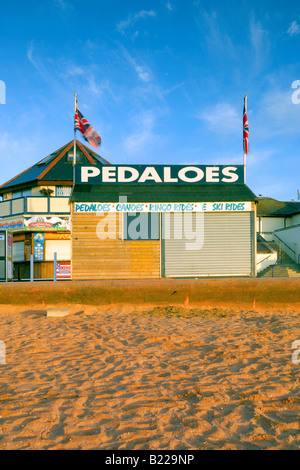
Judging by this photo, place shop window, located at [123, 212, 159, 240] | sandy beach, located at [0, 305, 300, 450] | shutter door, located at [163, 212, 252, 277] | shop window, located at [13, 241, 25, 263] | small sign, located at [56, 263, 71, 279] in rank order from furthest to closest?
shop window, located at [13, 241, 25, 263], small sign, located at [56, 263, 71, 279], shutter door, located at [163, 212, 252, 277], shop window, located at [123, 212, 159, 240], sandy beach, located at [0, 305, 300, 450]

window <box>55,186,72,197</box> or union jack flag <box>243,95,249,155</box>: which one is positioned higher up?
union jack flag <box>243,95,249,155</box>

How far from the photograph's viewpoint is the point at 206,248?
48.1 ft

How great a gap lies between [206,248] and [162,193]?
9.70ft

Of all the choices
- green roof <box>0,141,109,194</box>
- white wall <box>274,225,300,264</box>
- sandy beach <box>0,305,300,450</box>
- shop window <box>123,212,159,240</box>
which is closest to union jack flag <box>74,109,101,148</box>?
shop window <box>123,212,159,240</box>

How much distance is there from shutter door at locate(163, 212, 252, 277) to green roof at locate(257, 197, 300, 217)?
2329 centimetres

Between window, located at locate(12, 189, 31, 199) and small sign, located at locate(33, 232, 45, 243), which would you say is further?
window, located at locate(12, 189, 31, 199)

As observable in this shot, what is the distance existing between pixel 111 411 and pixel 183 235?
1147cm

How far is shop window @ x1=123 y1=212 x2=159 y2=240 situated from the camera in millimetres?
14469

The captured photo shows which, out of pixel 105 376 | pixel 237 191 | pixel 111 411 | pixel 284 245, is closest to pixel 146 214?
pixel 237 191

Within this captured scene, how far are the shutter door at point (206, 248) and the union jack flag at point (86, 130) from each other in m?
5.52

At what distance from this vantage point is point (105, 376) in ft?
14.5

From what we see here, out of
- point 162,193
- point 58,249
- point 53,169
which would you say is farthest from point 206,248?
point 53,169

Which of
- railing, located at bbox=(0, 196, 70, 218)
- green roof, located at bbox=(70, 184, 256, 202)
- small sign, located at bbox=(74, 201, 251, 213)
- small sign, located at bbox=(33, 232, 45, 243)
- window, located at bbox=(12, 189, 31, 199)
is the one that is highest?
window, located at bbox=(12, 189, 31, 199)

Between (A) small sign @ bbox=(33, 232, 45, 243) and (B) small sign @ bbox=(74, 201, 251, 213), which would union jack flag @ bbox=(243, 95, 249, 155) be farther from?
(A) small sign @ bbox=(33, 232, 45, 243)
